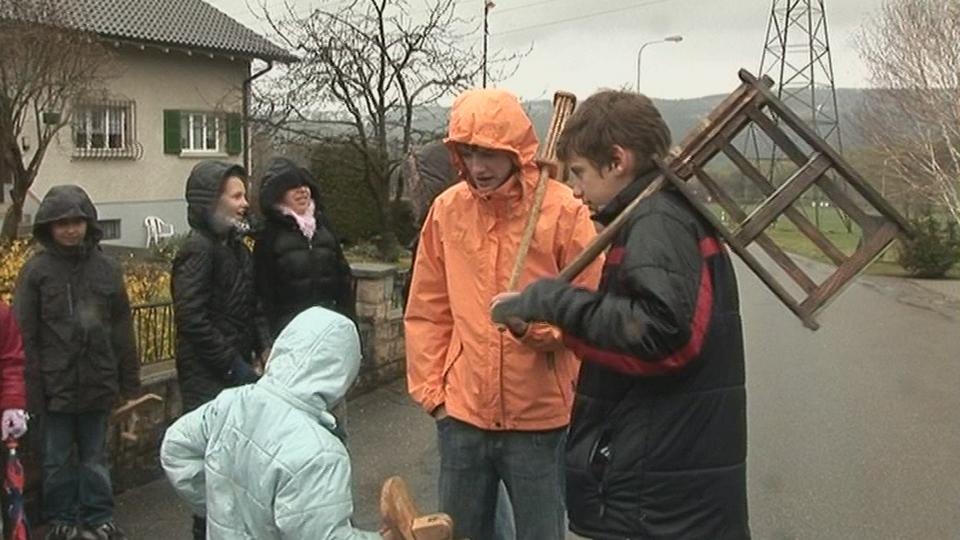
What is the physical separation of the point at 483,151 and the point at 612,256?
872mm

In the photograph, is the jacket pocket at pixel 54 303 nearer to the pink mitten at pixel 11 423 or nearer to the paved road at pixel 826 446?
the pink mitten at pixel 11 423

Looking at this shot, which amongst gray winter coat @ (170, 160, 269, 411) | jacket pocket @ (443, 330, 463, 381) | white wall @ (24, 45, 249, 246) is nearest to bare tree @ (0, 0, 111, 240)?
white wall @ (24, 45, 249, 246)

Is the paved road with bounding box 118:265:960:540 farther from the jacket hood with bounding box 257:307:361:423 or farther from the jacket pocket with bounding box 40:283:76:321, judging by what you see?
the jacket hood with bounding box 257:307:361:423

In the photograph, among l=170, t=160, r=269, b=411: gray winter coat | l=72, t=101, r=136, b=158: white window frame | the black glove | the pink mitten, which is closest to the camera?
the pink mitten

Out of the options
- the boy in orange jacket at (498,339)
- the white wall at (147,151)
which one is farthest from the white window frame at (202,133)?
the boy in orange jacket at (498,339)

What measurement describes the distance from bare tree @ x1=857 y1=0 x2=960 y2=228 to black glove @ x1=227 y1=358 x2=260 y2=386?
29.1 m

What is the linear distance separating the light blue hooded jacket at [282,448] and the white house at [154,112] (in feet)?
67.3

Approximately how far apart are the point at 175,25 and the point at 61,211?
77.2 feet

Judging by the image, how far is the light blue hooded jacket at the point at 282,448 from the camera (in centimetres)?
296

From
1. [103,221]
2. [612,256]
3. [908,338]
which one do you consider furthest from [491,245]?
[103,221]

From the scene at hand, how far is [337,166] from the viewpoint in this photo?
77.5 ft

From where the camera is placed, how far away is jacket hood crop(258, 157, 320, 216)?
5.39m

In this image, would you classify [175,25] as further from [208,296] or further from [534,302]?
[534,302]

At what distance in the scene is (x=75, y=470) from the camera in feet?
18.0
